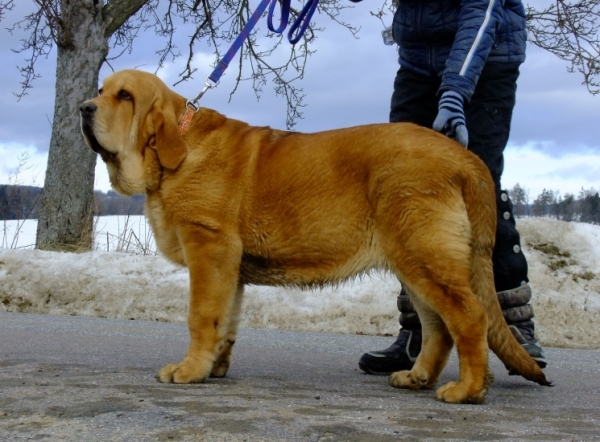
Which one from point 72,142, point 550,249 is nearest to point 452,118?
point 550,249

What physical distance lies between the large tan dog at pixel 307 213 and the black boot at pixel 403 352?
570mm

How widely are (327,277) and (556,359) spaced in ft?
8.58

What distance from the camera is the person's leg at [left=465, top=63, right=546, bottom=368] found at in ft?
15.0

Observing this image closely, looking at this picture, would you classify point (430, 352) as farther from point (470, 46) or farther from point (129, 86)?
point (129, 86)

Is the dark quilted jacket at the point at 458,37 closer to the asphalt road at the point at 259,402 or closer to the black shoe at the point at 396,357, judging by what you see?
the black shoe at the point at 396,357

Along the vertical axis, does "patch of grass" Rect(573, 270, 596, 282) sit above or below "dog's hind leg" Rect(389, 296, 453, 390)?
above

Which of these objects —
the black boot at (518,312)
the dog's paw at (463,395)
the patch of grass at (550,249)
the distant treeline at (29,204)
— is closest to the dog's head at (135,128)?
the dog's paw at (463,395)

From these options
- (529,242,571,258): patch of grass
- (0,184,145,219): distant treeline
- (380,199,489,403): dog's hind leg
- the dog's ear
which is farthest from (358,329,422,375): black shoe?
(0,184,145,219): distant treeline

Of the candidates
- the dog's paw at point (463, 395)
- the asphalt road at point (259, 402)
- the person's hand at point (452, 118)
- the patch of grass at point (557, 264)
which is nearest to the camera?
the asphalt road at point (259, 402)

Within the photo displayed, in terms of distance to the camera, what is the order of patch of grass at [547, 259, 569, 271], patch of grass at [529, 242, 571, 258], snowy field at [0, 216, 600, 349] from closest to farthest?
snowy field at [0, 216, 600, 349], patch of grass at [547, 259, 569, 271], patch of grass at [529, 242, 571, 258]

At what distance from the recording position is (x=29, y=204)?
492 inches

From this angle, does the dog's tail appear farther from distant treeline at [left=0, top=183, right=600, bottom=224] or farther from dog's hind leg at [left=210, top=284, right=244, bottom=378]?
distant treeline at [left=0, top=183, right=600, bottom=224]

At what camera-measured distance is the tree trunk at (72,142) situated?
11.8 metres

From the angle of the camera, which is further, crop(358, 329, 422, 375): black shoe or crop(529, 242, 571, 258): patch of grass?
crop(529, 242, 571, 258): patch of grass
